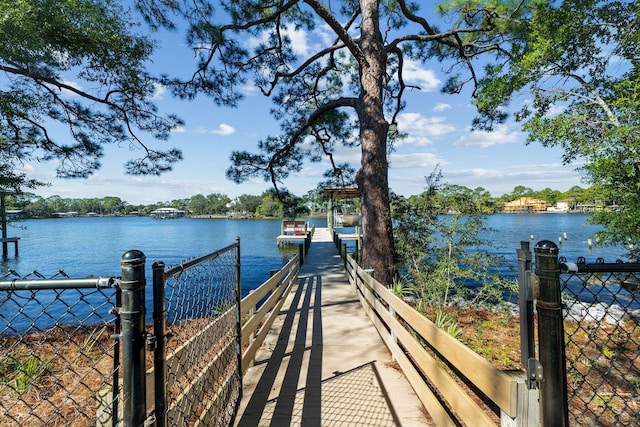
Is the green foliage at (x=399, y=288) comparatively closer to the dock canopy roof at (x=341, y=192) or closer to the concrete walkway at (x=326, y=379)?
the concrete walkway at (x=326, y=379)

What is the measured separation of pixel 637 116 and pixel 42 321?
1499 cm

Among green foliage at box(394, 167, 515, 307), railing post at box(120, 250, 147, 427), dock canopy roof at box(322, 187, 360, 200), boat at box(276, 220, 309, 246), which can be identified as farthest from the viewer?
boat at box(276, 220, 309, 246)

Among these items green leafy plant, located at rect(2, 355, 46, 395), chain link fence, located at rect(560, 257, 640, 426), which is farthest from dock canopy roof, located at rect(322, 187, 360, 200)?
green leafy plant, located at rect(2, 355, 46, 395)

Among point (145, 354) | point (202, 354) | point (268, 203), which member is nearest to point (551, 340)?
point (145, 354)

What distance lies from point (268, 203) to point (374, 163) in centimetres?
7954

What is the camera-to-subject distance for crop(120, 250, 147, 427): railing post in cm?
121

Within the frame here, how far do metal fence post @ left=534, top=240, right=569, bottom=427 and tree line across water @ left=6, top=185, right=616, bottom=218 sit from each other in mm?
4110

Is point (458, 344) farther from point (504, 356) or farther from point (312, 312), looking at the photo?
point (312, 312)

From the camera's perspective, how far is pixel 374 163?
23.9ft

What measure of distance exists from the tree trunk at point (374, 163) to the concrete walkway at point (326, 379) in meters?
1.53

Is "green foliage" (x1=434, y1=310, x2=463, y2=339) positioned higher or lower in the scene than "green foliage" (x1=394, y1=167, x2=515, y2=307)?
lower

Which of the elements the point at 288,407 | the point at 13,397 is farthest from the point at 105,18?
the point at 288,407

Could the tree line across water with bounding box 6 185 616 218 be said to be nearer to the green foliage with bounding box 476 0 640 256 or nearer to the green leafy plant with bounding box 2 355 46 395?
the green foliage with bounding box 476 0 640 256

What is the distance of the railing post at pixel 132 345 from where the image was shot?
47.8 inches
